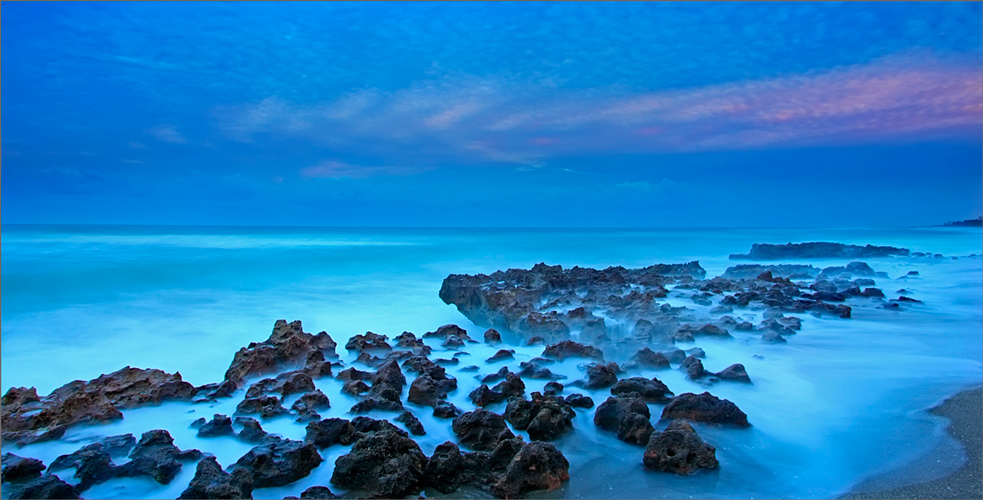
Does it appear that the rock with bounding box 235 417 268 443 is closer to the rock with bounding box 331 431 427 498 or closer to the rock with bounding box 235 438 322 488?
the rock with bounding box 235 438 322 488

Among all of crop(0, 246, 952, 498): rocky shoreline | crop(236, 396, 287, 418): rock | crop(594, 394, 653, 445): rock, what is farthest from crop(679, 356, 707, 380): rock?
crop(236, 396, 287, 418): rock

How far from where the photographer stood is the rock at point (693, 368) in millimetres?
5344

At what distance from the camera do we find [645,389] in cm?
470

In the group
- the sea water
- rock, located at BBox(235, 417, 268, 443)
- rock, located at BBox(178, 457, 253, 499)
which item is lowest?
the sea water

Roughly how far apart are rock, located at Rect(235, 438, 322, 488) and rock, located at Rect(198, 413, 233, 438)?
2.38ft

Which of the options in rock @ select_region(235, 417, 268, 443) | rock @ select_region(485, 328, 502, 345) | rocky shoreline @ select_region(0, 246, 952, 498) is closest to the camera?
rocky shoreline @ select_region(0, 246, 952, 498)

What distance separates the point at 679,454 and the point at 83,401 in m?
4.61

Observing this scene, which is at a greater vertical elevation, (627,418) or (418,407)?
(627,418)

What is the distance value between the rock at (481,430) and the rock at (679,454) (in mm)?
958

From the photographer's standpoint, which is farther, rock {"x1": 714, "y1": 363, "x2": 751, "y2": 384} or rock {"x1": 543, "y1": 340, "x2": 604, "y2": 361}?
rock {"x1": 543, "y1": 340, "x2": 604, "y2": 361}

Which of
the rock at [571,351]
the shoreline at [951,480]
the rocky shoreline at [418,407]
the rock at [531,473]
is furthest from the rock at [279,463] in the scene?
the shoreline at [951,480]

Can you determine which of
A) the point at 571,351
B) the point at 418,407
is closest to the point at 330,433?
the point at 418,407

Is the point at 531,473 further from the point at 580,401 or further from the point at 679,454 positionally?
the point at 580,401

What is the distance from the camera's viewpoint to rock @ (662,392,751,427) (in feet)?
13.7
